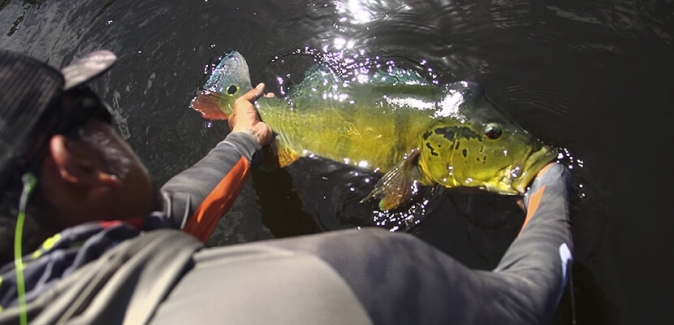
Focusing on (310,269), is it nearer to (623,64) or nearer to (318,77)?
(318,77)

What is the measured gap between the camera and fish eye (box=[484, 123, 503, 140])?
279 cm

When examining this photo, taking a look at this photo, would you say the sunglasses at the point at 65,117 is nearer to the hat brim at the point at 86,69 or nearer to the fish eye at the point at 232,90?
the hat brim at the point at 86,69

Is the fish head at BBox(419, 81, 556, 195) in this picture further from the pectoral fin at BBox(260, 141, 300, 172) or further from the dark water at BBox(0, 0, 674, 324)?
the pectoral fin at BBox(260, 141, 300, 172)

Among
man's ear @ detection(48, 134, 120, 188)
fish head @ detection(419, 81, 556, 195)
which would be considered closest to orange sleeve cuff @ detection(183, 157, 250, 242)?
man's ear @ detection(48, 134, 120, 188)

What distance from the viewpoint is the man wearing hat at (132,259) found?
4.18 feet

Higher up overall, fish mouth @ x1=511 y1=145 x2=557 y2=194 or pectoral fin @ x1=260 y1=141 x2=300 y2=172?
fish mouth @ x1=511 y1=145 x2=557 y2=194

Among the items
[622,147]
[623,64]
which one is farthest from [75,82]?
[623,64]

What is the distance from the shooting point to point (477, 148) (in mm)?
2852

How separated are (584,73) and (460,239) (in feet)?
4.37

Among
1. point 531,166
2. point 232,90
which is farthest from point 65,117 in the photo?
point 232,90

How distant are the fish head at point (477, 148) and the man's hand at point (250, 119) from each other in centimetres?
87

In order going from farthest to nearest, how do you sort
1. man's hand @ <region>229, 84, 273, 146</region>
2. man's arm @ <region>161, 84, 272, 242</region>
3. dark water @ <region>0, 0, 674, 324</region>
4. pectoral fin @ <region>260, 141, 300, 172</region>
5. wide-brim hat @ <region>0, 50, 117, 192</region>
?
1. pectoral fin @ <region>260, 141, 300, 172</region>
2. man's hand @ <region>229, 84, 273, 146</region>
3. dark water @ <region>0, 0, 674, 324</region>
4. man's arm @ <region>161, 84, 272, 242</region>
5. wide-brim hat @ <region>0, 50, 117, 192</region>

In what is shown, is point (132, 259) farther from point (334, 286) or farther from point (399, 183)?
point (399, 183)

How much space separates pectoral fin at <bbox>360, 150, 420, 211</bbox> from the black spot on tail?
0.19 metres
